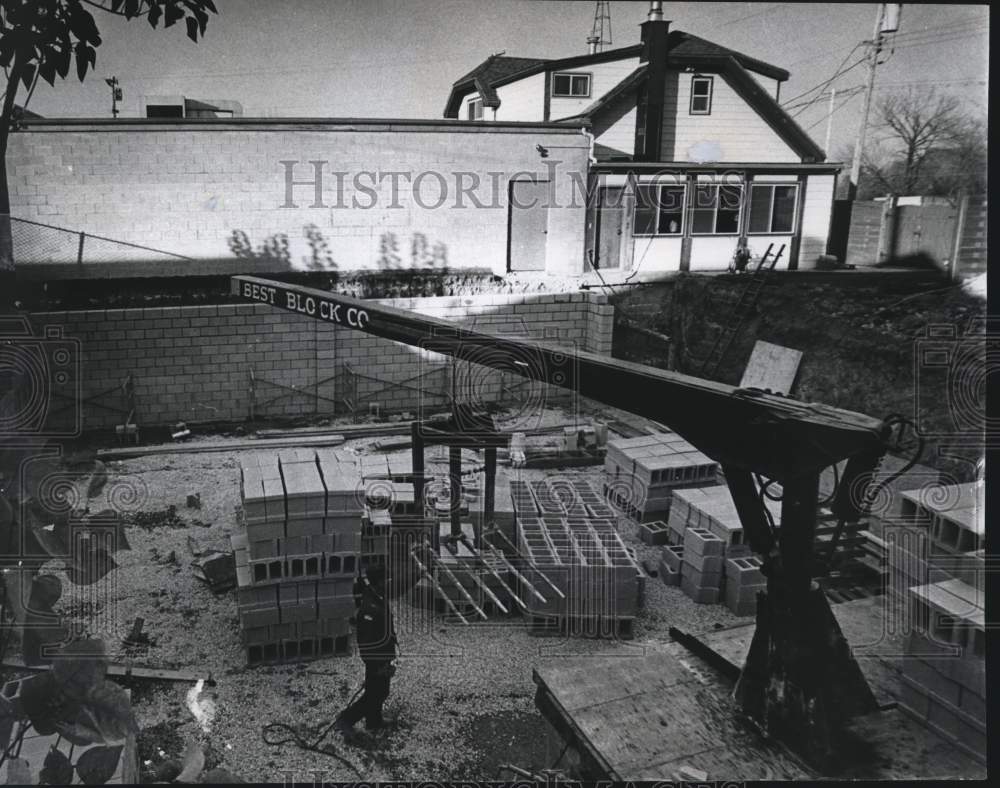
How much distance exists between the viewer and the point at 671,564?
348 inches

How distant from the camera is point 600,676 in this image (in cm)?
488

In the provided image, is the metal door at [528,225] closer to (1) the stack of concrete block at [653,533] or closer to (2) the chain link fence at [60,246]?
(2) the chain link fence at [60,246]

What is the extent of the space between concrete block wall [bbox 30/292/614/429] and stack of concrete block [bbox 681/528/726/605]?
7.33 metres

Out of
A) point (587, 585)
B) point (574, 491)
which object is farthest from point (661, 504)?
point (587, 585)

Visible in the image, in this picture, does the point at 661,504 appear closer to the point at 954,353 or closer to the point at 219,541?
the point at 954,353

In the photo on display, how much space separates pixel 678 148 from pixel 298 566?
71.8 ft

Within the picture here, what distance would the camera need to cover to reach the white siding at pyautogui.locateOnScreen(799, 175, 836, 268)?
24.0m

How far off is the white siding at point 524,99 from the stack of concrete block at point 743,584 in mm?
20285

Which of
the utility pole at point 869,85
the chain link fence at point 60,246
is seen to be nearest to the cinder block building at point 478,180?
the chain link fence at point 60,246

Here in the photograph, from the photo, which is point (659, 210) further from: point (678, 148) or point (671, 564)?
point (671, 564)

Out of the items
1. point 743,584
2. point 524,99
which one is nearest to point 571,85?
point 524,99

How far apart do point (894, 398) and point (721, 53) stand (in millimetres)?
15655

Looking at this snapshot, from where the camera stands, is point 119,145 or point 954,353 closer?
point 954,353

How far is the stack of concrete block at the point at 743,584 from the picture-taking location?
8062mm
